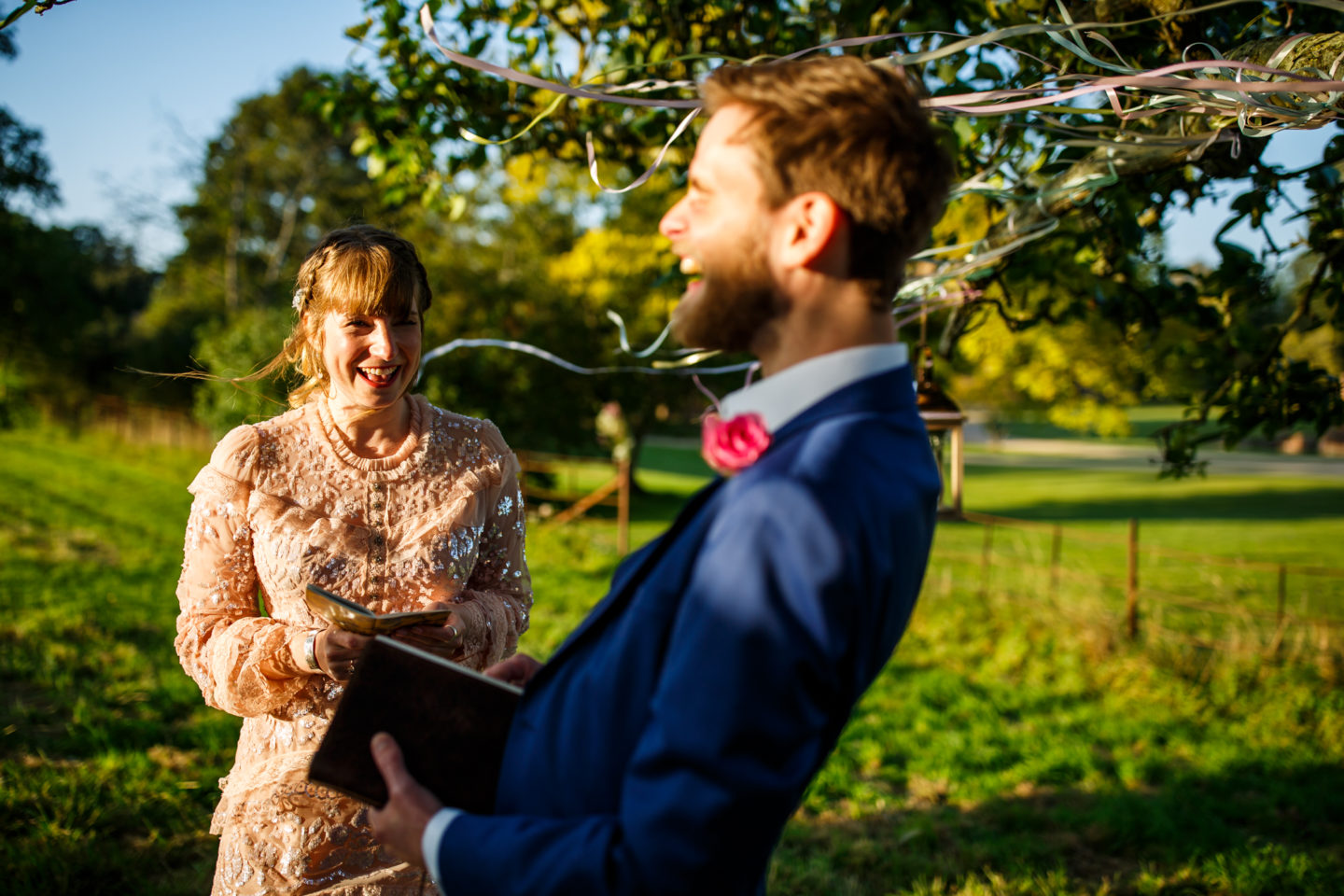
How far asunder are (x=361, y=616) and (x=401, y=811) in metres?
0.41

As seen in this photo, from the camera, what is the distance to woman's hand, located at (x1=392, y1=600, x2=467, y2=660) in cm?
185

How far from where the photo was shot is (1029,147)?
323 cm

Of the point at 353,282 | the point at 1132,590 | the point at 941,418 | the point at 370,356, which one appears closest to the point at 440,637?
the point at 370,356

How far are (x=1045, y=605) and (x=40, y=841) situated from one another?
7.14 metres

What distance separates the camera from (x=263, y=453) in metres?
2.08

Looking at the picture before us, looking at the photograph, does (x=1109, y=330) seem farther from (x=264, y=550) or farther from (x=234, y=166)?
(x=234, y=166)

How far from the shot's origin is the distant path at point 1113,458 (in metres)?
30.7

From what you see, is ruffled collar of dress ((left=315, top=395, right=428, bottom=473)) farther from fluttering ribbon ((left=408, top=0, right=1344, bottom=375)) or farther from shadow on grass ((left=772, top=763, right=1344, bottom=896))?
shadow on grass ((left=772, top=763, right=1344, bottom=896))

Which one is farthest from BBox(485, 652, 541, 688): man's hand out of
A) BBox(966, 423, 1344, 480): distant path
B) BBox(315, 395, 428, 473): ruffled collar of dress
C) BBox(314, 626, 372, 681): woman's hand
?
BBox(966, 423, 1344, 480): distant path

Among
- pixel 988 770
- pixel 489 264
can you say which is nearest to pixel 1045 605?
pixel 988 770

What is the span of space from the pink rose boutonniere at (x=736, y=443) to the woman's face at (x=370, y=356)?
119cm

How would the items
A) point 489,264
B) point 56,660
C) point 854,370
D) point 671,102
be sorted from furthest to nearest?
point 489,264 < point 56,660 < point 671,102 < point 854,370

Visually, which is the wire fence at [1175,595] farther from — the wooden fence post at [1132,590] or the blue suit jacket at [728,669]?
the blue suit jacket at [728,669]

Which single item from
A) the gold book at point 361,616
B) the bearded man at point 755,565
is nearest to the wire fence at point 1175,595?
the gold book at point 361,616
